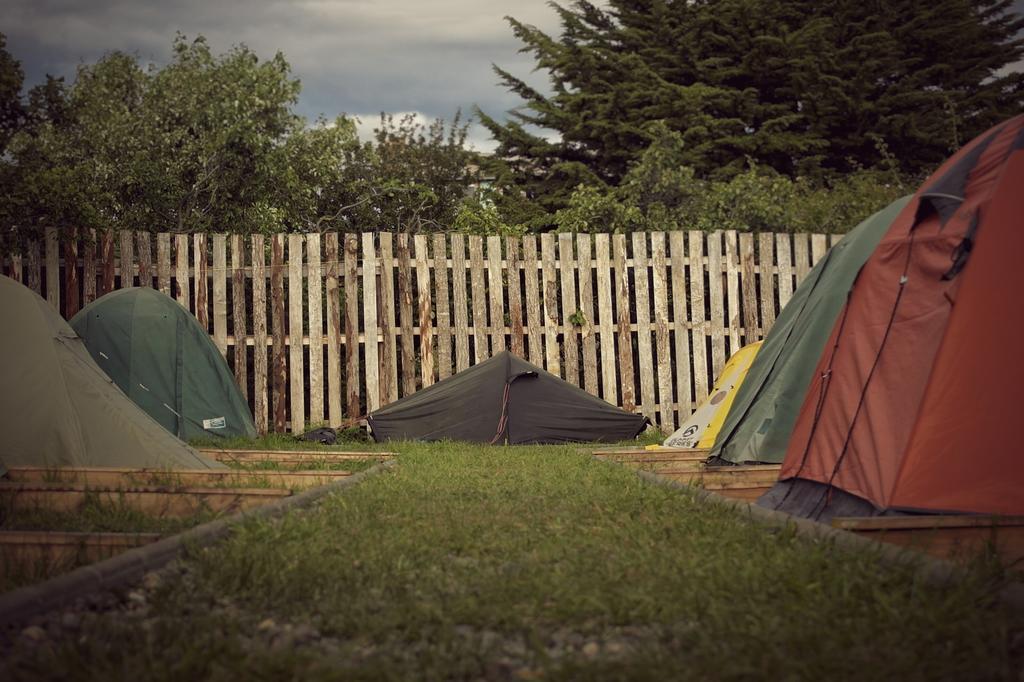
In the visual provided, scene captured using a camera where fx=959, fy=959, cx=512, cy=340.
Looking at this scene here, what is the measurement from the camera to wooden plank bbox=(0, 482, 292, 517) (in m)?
5.00

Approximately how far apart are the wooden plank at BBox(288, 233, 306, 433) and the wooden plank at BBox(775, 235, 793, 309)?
593cm

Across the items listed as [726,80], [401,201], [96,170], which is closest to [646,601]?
[96,170]

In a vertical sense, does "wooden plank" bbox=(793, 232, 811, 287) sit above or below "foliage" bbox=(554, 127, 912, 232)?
below

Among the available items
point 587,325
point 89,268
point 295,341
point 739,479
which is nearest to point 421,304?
point 295,341

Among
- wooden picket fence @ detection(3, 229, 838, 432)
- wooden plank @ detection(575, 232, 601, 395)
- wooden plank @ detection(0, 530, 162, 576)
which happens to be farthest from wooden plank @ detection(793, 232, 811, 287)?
wooden plank @ detection(0, 530, 162, 576)

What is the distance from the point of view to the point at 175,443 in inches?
268

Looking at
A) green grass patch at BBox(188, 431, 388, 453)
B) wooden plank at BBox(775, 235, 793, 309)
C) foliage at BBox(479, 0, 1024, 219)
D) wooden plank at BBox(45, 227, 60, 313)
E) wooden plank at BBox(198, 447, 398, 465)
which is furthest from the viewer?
foliage at BBox(479, 0, 1024, 219)

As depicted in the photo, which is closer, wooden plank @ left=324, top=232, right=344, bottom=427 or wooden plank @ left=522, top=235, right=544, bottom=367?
wooden plank @ left=324, top=232, right=344, bottom=427

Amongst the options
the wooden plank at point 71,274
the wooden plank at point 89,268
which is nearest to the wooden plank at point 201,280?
the wooden plank at point 89,268

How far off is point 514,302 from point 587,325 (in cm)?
92

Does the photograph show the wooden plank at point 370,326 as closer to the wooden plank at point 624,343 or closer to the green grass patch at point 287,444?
the green grass patch at point 287,444

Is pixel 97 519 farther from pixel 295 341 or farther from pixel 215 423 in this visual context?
pixel 295 341

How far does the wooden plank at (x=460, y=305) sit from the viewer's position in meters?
11.3

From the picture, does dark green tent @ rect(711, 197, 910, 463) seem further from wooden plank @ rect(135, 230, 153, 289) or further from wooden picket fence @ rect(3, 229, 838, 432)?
wooden plank @ rect(135, 230, 153, 289)
